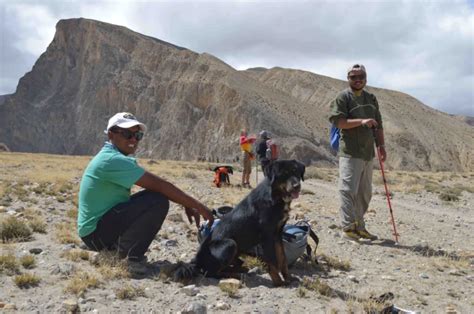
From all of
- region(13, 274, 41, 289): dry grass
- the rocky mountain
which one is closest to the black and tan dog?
region(13, 274, 41, 289): dry grass

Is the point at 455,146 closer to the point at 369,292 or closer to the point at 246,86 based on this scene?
the point at 246,86

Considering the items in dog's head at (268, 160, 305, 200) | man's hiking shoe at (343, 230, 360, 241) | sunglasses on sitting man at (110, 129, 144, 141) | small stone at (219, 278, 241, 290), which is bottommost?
small stone at (219, 278, 241, 290)

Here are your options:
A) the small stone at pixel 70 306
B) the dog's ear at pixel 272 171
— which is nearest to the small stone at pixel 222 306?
the small stone at pixel 70 306

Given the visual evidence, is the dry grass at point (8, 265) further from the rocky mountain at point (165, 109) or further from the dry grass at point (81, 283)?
the rocky mountain at point (165, 109)

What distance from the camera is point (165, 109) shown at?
2852 inches

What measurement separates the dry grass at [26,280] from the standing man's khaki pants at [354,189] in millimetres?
4755

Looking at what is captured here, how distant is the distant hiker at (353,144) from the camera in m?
7.71

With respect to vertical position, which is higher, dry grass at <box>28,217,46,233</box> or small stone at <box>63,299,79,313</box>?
dry grass at <box>28,217,46,233</box>

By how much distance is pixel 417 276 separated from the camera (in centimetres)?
591

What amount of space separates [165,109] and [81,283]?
226 ft

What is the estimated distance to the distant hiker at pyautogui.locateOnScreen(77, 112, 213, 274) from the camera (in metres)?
5.24

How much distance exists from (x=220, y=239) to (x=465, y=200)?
45.9ft

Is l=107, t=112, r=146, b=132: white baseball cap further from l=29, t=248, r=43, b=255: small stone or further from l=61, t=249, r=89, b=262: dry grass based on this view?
l=29, t=248, r=43, b=255: small stone

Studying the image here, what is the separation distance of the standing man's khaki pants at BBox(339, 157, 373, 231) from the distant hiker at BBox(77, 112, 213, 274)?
316cm
